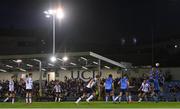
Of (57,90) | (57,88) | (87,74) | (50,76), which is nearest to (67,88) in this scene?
(57,88)

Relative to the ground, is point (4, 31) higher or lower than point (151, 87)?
higher

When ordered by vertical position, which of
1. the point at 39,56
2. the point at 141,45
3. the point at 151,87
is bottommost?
the point at 151,87

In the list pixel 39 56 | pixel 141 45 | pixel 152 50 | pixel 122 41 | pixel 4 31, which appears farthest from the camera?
pixel 4 31

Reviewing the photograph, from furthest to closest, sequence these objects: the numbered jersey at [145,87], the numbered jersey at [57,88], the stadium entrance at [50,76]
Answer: the stadium entrance at [50,76] → the numbered jersey at [57,88] → the numbered jersey at [145,87]

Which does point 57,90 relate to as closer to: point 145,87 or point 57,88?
point 57,88

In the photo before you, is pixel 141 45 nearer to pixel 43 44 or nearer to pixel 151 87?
pixel 43 44

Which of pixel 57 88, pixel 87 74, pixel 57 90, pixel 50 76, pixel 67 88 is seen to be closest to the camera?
pixel 57 90

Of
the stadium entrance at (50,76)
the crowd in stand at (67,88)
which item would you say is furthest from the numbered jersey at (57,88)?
the stadium entrance at (50,76)

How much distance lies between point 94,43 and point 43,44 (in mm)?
11602

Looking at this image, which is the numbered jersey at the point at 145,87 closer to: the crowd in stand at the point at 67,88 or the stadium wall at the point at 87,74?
the crowd in stand at the point at 67,88

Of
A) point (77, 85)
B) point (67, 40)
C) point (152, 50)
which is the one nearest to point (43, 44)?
point (67, 40)

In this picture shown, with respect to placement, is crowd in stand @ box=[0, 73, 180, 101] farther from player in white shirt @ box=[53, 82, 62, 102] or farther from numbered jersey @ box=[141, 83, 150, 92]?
numbered jersey @ box=[141, 83, 150, 92]

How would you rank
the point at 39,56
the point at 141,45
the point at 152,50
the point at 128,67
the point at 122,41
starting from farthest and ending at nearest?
the point at 122,41 < the point at 141,45 < the point at 152,50 < the point at 128,67 < the point at 39,56

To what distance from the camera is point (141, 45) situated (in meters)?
83.2
